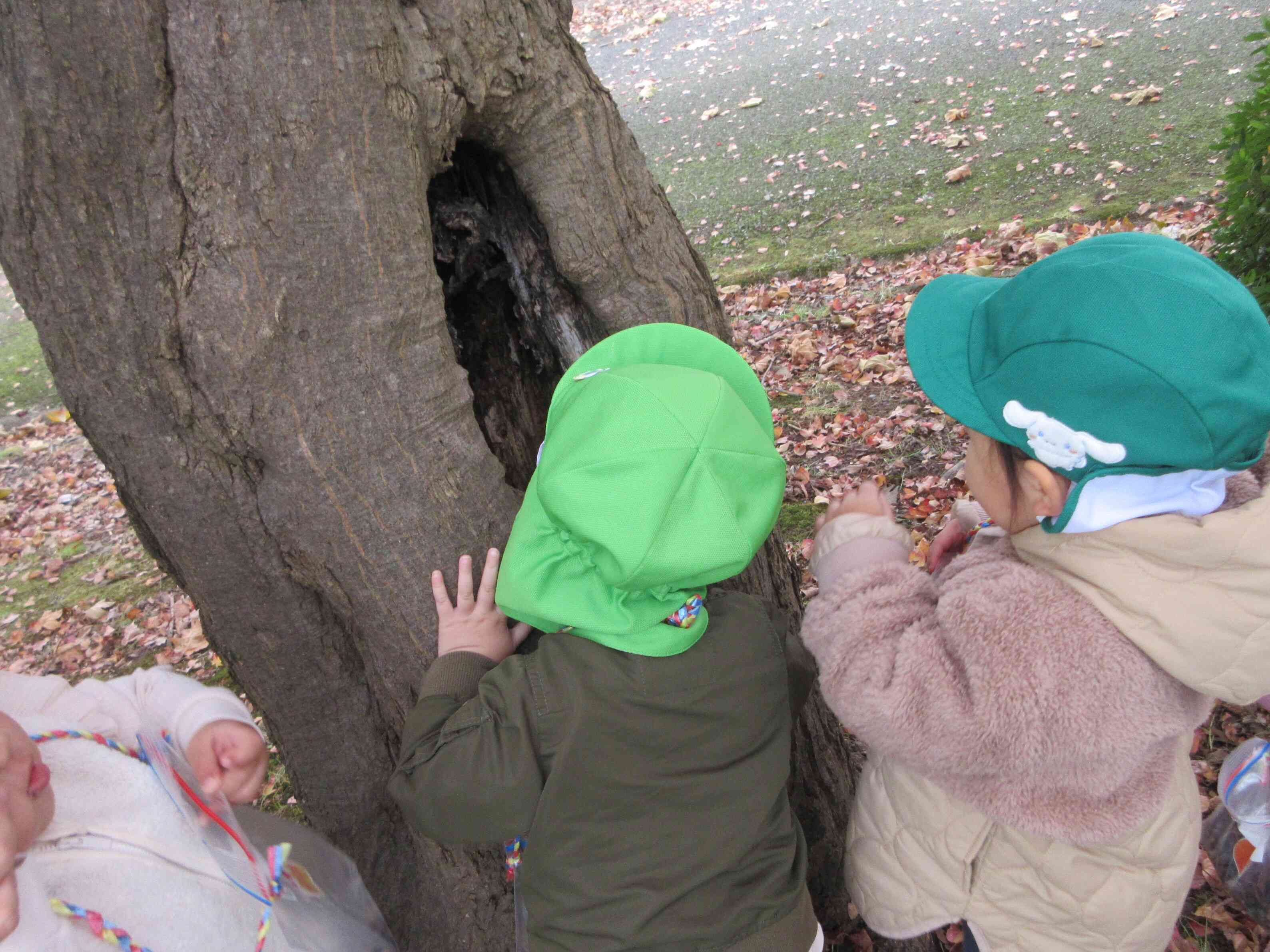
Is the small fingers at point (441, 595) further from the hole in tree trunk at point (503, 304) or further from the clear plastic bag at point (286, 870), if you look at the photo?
the clear plastic bag at point (286, 870)

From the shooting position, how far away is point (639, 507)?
59.1 inches

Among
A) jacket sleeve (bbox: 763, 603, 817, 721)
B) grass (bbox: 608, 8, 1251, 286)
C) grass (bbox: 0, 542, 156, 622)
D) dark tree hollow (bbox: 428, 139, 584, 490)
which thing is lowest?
grass (bbox: 608, 8, 1251, 286)

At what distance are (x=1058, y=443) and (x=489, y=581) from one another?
121 cm

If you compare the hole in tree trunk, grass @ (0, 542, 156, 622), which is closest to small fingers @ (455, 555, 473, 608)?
the hole in tree trunk

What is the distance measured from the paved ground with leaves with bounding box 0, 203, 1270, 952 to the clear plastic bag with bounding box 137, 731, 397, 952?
186 cm

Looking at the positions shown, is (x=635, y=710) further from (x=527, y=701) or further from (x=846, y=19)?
(x=846, y=19)

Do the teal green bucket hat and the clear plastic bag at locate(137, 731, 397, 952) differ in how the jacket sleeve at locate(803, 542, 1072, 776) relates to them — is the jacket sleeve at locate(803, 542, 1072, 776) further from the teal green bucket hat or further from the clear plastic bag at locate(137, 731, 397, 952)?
the clear plastic bag at locate(137, 731, 397, 952)

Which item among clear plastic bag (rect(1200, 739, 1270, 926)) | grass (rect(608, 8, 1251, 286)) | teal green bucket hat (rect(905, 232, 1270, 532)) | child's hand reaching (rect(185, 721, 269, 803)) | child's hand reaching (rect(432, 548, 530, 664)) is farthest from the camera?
grass (rect(608, 8, 1251, 286))

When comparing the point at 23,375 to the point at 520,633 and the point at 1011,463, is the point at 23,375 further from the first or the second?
the point at 1011,463

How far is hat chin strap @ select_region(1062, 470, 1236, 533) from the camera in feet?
4.78

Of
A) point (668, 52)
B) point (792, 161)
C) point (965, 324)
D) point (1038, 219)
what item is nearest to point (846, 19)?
point (668, 52)

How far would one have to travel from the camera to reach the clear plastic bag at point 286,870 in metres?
1.65

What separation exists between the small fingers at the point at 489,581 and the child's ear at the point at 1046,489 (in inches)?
44.8

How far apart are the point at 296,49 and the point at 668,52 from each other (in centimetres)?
1209
